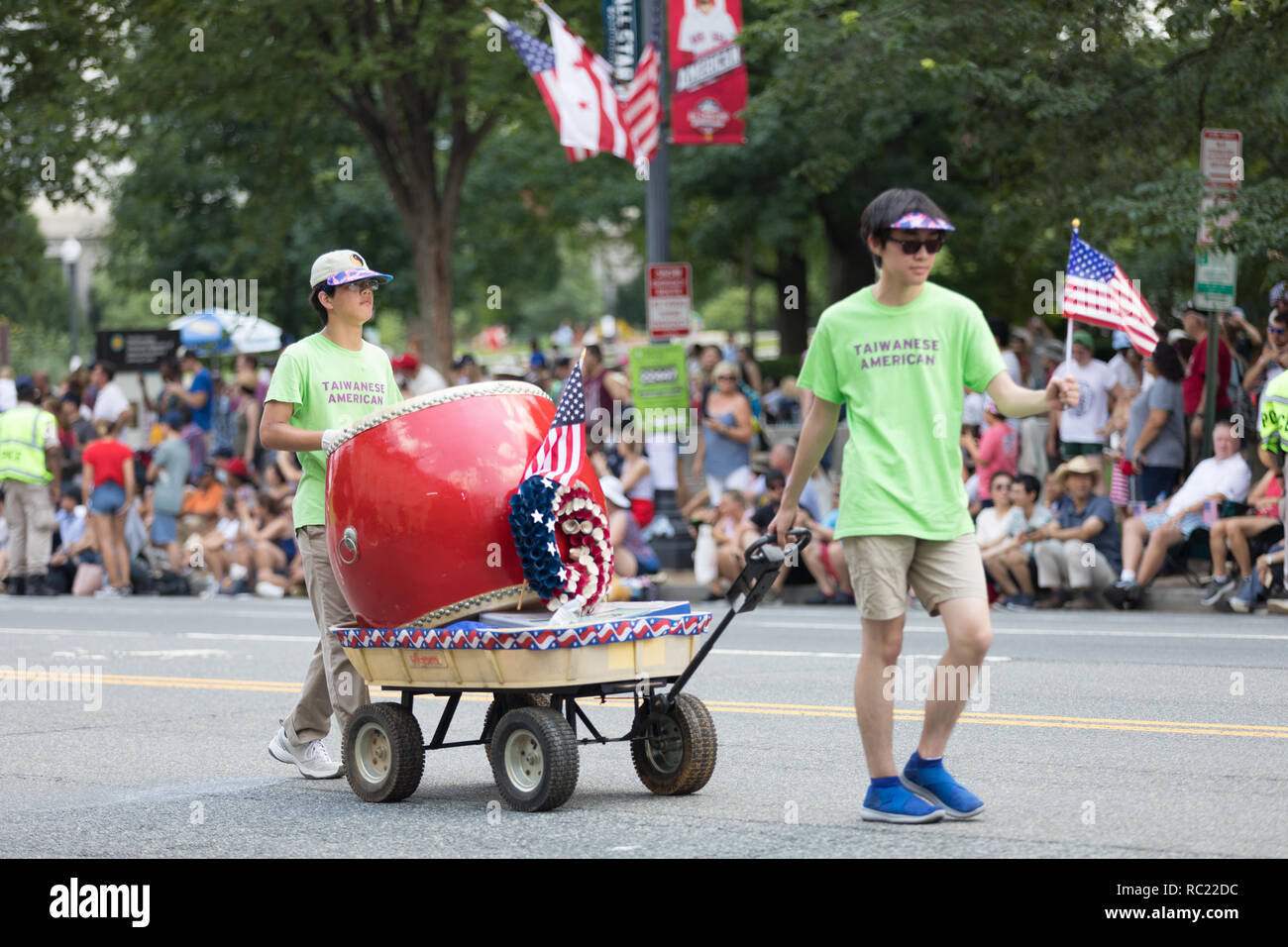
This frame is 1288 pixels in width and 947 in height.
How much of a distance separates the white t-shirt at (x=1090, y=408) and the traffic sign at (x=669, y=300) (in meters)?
4.05

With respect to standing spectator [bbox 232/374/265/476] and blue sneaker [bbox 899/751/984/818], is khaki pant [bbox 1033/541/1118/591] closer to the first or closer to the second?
blue sneaker [bbox 899/751/984/818]

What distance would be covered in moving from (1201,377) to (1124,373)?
1.36m

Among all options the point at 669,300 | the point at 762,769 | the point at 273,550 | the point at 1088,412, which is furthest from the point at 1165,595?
the point at 273,550

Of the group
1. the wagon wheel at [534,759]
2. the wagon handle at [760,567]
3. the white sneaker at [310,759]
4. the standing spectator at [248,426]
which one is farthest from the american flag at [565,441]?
the standing spectator at [248,426]

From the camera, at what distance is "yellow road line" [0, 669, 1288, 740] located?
8.62 metres

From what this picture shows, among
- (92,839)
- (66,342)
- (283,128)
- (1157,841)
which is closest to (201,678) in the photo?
(92,839)

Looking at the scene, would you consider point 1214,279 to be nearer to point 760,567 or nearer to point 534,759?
point 760,567

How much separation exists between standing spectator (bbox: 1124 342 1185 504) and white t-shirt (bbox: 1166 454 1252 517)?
0.80 meters

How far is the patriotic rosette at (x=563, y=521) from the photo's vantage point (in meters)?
7.06

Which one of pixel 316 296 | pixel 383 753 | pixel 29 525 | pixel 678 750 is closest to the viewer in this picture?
pixel 678 750

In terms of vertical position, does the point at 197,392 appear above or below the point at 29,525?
above

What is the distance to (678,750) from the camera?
7320 millimetres

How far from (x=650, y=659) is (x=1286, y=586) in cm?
898

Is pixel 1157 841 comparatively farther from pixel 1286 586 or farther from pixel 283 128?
pixel 283 128
